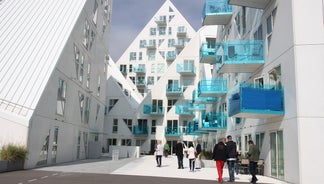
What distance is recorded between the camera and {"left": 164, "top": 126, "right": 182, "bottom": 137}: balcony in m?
42.5

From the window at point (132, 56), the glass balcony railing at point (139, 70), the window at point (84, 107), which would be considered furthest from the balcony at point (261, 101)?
the window at point (132, 56)

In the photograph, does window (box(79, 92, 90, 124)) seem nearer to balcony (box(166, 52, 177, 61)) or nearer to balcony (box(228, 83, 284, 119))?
balcony (box(228, 83, 284, 119))

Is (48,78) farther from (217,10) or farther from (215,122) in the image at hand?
(217,10)

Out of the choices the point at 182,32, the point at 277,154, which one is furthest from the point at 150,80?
the point at 277,154

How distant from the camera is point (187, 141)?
1683 inches

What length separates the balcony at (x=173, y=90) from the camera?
4341 centimetres

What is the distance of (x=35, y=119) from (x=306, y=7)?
13782 millimetres

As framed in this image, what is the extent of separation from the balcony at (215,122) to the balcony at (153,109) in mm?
16174

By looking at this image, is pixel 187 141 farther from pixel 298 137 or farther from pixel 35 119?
pixel 298 137

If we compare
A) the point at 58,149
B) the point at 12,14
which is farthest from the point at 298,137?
the point at 12,14

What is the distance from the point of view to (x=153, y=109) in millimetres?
43969

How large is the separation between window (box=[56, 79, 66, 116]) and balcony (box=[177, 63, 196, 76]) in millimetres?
24010

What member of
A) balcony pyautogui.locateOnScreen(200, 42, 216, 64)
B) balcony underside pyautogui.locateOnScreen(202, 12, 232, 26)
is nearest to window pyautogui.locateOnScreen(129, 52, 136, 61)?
balcony pyautogui.locateOnScreen(200, 42, 216, 64)

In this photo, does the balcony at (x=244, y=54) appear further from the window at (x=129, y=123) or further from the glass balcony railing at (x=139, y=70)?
the glass balcony railing at (x=139, y=70)
